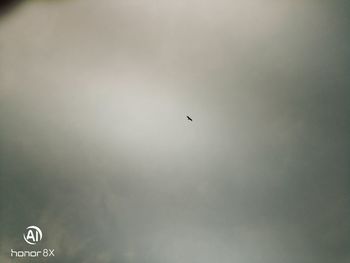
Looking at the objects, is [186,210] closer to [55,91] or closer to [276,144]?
[276,144]

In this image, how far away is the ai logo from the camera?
2246 millimetres

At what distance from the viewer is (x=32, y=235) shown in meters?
2.25

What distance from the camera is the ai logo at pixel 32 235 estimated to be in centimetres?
225

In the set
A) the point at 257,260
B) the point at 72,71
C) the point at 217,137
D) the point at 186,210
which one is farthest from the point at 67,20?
the point at 257,260

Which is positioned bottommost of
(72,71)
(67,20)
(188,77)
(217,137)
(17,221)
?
(17,221)

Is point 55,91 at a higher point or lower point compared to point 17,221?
higher

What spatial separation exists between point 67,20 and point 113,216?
1.22 meters

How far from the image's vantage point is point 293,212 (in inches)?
87.5

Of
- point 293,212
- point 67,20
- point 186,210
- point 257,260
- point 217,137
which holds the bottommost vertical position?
point 257,260

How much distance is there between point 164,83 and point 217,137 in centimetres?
45

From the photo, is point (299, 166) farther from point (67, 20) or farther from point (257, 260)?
point (67, 20)

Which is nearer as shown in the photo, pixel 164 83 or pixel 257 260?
pixel 257 260

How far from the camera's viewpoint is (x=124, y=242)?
2230 mm

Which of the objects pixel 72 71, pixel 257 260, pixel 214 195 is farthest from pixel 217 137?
pixel 72 71
